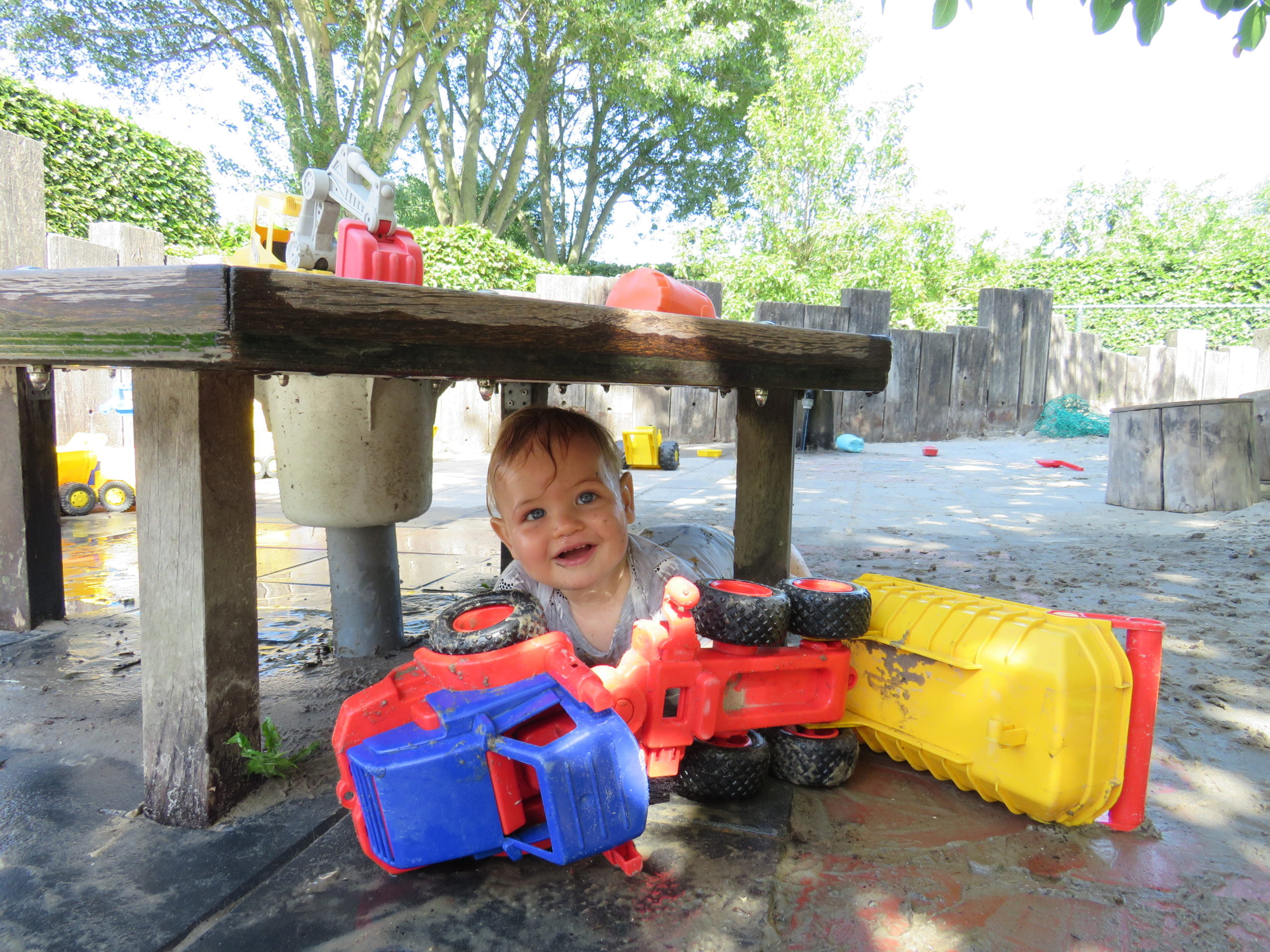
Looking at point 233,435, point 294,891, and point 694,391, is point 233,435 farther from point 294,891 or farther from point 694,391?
point 694,391

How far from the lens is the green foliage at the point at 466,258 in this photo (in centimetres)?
1120

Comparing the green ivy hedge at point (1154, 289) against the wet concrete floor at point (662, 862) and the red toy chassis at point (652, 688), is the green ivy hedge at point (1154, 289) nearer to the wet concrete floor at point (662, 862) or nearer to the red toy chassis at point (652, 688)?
the wet concrete floor at point (662, 862)

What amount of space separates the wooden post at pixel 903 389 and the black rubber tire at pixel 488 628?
31.1ft

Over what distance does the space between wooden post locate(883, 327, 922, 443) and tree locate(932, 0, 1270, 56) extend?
291 inches

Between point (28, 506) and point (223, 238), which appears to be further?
point (223, 238)

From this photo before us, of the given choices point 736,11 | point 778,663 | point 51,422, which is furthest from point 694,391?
point 736,11

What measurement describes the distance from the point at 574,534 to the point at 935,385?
973cm

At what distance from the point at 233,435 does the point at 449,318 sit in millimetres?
538

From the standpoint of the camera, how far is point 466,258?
11.3 meters

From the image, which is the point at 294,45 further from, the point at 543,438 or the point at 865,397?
the point at 543,438

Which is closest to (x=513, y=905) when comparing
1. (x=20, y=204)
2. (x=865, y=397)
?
(x=20, y=204)

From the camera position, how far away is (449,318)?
4.23 feet

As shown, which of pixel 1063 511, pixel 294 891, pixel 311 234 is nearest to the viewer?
pixel 294 891

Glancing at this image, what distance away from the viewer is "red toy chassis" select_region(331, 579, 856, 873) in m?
1.31
